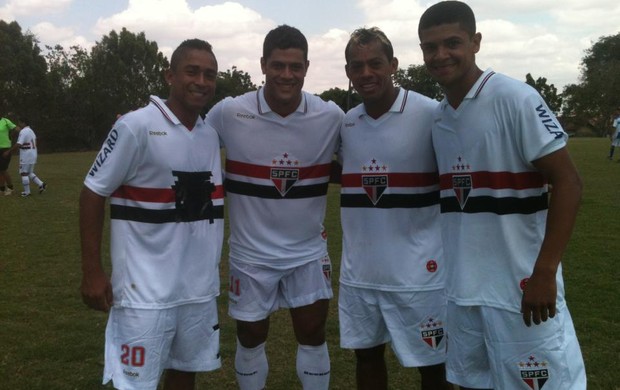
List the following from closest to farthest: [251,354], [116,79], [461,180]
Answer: [461,180], [251,354], [116,79]

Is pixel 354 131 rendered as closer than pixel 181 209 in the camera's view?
No

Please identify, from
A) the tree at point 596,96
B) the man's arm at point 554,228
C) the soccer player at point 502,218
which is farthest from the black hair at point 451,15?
the tree at point 596,96

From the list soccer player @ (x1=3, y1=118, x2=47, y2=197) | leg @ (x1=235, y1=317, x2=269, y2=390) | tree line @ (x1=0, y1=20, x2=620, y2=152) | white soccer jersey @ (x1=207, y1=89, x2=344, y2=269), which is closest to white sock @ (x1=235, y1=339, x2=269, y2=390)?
leg @ (x1=235, y1=317, x2=269, y2=390)

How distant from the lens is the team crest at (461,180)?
3.05 m

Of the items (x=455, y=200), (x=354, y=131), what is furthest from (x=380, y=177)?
(x=455, y=200)

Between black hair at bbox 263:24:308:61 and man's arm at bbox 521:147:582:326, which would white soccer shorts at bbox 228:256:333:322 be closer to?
black hair at bbox 263:24:308:61

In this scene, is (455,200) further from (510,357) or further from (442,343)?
(442,343)

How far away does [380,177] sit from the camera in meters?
3.79

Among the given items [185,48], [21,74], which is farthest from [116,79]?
[185,48]

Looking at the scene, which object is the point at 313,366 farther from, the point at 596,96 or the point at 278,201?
the point at 596,96

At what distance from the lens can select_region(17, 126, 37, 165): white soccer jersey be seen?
17.0 m

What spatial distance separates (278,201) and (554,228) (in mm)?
1871

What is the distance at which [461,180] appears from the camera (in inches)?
122

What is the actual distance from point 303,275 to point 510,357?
160cm
